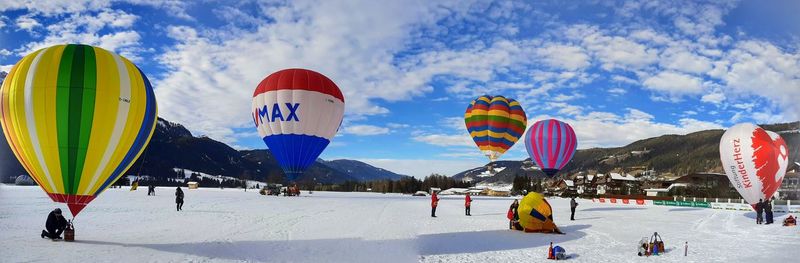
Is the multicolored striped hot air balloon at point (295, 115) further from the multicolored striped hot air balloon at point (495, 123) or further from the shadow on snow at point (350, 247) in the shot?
the multicolored striped hot air balloon at point (495, 123)

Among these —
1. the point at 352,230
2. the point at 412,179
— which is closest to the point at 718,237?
the point at 352,230

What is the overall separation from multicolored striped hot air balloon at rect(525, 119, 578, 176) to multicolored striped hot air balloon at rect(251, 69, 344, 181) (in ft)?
72.4

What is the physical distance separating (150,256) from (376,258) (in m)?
5.71

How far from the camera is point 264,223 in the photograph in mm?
20906

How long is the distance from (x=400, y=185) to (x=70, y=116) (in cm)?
14089

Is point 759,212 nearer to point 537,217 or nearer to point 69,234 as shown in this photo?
point 537,217

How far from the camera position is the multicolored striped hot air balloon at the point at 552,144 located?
1745 inches

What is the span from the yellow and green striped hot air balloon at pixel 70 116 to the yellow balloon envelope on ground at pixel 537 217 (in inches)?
565

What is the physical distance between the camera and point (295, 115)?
1118 inches

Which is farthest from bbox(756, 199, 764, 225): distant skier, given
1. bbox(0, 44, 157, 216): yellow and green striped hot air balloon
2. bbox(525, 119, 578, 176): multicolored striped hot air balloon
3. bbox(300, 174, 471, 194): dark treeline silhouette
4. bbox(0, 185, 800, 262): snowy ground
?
bbox(300, 174, 471, 194): dark treeline silhouette

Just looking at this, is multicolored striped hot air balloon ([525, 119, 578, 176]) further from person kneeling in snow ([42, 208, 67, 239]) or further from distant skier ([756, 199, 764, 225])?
person kneeling in snow ([42, 208, 67, 239])

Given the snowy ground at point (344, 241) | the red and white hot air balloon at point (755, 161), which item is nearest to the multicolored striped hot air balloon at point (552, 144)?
the red and white hot air balloon at point (755, 161)

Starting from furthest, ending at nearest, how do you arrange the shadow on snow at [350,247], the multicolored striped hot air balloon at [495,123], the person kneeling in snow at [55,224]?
the multicolored striped hot air balloon at [495,123]
the person kneeling in snow at [55,224]
the shadow on snow at [350,247]

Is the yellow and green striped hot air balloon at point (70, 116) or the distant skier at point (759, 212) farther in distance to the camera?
the distant skier at point (759, 212)
